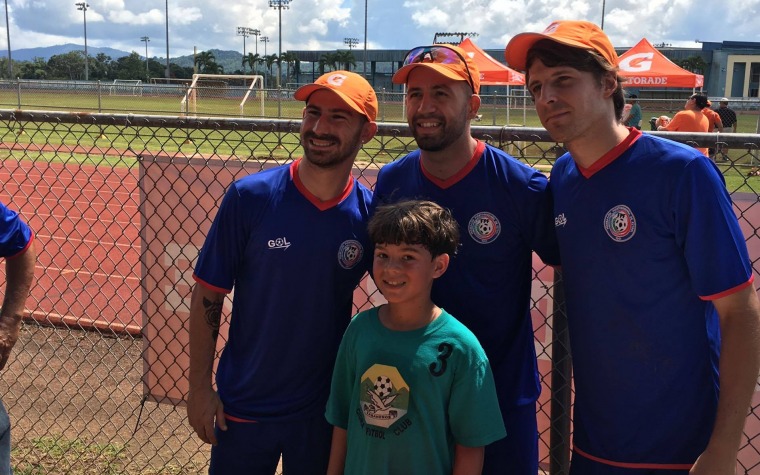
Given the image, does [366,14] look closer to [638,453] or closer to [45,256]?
[45,256]

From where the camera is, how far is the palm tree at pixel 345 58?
87.4 m

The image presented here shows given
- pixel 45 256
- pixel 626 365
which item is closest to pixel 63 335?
pixel 45 256

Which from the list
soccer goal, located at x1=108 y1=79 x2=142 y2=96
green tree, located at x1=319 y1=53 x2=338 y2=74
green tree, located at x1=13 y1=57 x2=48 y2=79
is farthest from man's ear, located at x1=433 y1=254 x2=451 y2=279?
green tree, located at x1=13 y1=57 x2=48 y2=79

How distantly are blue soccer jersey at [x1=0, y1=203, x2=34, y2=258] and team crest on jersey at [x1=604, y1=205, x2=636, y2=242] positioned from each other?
7.44 ft

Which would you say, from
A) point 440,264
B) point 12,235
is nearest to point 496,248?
point 440,264

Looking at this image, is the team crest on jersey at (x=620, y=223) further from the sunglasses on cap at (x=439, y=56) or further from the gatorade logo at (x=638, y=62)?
the gatorade logo at (x=638, y=62)

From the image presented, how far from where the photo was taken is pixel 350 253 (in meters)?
2.75

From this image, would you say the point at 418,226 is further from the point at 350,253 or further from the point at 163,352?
the point at 163,352

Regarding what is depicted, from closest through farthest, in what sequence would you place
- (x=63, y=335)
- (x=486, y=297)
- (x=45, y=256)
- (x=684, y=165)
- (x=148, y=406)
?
1. (x=684, y=165)
2. (x=486, y=297)
3. (x=148, y=406)
4. (x=63, y=335)
5. (x=45, y=256)

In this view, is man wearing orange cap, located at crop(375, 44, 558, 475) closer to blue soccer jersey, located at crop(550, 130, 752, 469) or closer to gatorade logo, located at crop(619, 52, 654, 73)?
blue soccer jersey, located at crop(550, 130, 752, 469)

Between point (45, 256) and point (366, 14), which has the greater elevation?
point (366, 14)

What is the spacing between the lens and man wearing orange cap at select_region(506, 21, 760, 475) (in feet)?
6.86

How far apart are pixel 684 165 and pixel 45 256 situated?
9.99 metres

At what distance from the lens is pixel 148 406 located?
17.4 ft
